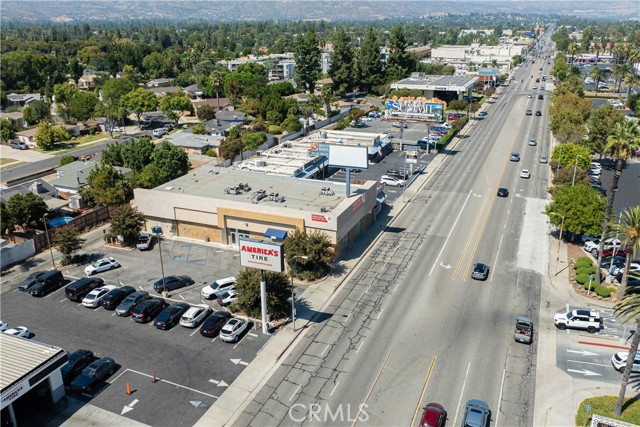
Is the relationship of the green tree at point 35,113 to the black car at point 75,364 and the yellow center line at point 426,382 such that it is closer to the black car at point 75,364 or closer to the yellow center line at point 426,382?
the black car at point 75,364

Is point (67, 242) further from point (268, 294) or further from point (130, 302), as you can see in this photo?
point (268, 294)

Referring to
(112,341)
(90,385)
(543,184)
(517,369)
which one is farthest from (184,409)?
(543,184)

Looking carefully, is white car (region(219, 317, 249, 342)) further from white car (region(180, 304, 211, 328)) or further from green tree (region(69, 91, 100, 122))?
green tree (region(69, 91, 100, 122))

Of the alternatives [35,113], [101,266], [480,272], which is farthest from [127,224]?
[35,113]

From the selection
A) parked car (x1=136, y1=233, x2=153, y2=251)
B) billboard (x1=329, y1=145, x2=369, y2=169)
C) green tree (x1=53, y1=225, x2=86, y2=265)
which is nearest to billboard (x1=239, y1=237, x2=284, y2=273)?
billboard (x1=329, y1=145, x2=369, y2=169)

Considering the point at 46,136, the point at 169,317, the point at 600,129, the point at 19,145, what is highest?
the point at 600,129
